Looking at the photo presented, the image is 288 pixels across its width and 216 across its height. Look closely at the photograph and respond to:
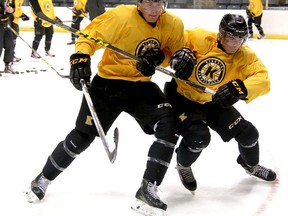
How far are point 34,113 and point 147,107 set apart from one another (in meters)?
2.08

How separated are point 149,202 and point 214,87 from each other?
680 mm

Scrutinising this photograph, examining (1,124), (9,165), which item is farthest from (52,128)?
(9,165)

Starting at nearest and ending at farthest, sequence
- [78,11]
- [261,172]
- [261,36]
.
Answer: [261,172] < [78,11] < [261,36]

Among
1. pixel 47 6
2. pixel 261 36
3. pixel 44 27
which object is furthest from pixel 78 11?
pixel 261 36

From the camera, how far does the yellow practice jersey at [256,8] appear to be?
31.7 feet

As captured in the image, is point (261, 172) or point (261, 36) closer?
point (261, 172)

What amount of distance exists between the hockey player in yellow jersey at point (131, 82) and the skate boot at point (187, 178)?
0.95ft

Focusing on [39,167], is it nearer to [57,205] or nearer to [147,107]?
[57,205]

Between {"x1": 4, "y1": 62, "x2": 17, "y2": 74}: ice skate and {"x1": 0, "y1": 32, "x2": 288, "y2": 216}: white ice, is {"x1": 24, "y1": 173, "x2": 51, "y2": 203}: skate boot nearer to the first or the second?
{"x1": 0, "y1": 32, "x2": 288, "y2": 216}: white ice

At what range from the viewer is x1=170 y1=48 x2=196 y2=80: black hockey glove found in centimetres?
230

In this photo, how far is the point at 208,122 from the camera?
2.54 m

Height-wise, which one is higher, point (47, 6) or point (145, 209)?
point (145, 209)

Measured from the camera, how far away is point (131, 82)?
2436 millimetres

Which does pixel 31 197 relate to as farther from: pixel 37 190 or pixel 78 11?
pixel 78 11
